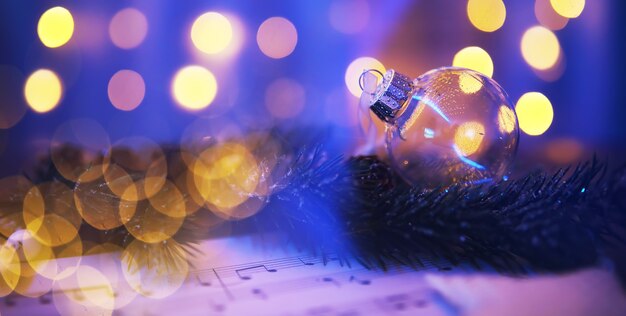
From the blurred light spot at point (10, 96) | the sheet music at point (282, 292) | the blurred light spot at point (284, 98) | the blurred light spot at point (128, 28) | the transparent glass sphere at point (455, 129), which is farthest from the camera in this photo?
the blurred light spot at point (284, 98)

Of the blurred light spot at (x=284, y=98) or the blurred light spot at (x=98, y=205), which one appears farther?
the blurred light spot at (x=284, y=98)

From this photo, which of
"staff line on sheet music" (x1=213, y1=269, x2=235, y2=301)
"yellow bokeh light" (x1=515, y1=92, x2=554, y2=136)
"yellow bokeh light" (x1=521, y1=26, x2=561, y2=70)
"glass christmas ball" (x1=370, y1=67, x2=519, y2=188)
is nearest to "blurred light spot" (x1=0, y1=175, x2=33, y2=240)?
"staff line on sheet music" (x1=213, y1=269, x2=235, y2=301)

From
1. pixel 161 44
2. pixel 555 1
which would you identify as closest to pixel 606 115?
pixel 555 1

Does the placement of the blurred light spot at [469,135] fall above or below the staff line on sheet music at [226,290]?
above

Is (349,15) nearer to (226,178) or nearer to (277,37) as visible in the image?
(277,37)

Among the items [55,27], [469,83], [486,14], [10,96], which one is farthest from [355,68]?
[469,83]

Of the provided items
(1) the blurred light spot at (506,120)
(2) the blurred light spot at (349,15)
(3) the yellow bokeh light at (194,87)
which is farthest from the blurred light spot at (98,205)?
(2) the blurred light spot at (349,15)

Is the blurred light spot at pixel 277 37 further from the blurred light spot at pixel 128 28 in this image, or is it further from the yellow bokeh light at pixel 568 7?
the yellow bokeh light at pixel 568 7
